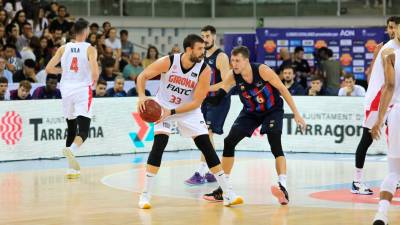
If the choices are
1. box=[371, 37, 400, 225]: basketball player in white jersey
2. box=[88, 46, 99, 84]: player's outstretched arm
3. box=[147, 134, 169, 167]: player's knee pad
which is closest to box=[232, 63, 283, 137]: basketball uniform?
box=[147, 134, 169, 167]: player's knee pad

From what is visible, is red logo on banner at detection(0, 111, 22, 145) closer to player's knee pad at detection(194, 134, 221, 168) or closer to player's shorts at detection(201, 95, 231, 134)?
player's shorts at detection(201, 95, 231, 134)

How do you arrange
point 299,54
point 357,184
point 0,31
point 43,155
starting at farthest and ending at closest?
point 299,54
point 0,31
point 43,155
point 357,184

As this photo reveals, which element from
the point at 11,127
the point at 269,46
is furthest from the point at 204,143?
the point at 269,46

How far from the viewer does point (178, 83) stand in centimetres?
1199

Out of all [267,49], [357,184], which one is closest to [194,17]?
[267,49]

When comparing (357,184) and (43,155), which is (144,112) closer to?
(357,184)

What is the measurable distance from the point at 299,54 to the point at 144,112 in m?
12.6

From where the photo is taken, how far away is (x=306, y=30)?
24688 mm

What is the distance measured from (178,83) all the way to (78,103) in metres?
3.83

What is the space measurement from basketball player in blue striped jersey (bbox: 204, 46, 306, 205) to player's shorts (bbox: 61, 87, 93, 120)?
3277mm

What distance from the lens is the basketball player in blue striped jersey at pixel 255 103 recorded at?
12297mm

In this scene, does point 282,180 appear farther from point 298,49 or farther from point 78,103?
point 298,49

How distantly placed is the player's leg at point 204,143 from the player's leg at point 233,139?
41 cm

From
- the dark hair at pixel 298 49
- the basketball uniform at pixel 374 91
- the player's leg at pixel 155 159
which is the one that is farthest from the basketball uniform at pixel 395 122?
the dark hair at pixel 298 49
